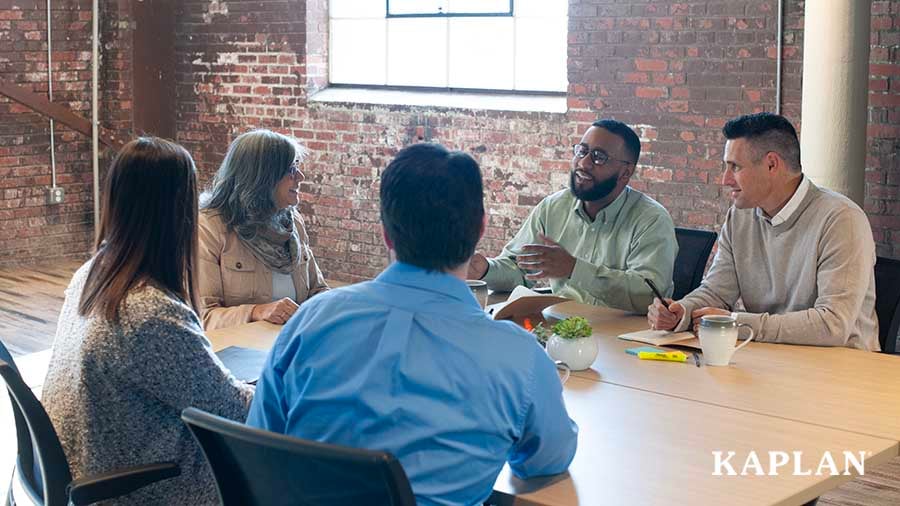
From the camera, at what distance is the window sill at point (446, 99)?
263 inches

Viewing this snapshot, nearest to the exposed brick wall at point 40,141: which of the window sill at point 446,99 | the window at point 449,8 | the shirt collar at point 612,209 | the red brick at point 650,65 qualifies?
the window sill at point 446,99

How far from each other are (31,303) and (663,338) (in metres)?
4.97

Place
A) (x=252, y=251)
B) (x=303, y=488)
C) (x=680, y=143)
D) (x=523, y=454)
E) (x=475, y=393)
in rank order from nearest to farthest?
(x=303, y=488)
(x=475, y=393)
(x=523, y=454)
(x=252, y=251)
(x=680, y=143)

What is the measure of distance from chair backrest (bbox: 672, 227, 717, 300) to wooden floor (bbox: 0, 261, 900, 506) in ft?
A: 2.68

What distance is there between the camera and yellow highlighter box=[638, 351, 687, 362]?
285cm

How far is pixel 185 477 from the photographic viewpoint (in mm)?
2332

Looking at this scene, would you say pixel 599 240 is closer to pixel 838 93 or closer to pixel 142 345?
pixel 838 93

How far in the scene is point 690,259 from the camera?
3.98 meters

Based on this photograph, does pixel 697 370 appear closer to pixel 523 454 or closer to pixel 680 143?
pixel 523 454

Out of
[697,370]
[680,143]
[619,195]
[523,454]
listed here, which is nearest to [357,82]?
[680,143]

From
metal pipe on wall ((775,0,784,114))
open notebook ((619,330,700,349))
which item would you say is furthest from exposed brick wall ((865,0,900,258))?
open notebook ((619,330,700,349))

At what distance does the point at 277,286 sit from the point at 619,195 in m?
1.22

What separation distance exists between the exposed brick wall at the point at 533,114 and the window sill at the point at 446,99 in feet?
0.19

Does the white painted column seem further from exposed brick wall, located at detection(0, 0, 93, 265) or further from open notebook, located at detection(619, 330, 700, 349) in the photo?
exposed brick wall, located at detection(0, 0, 93, 265)
